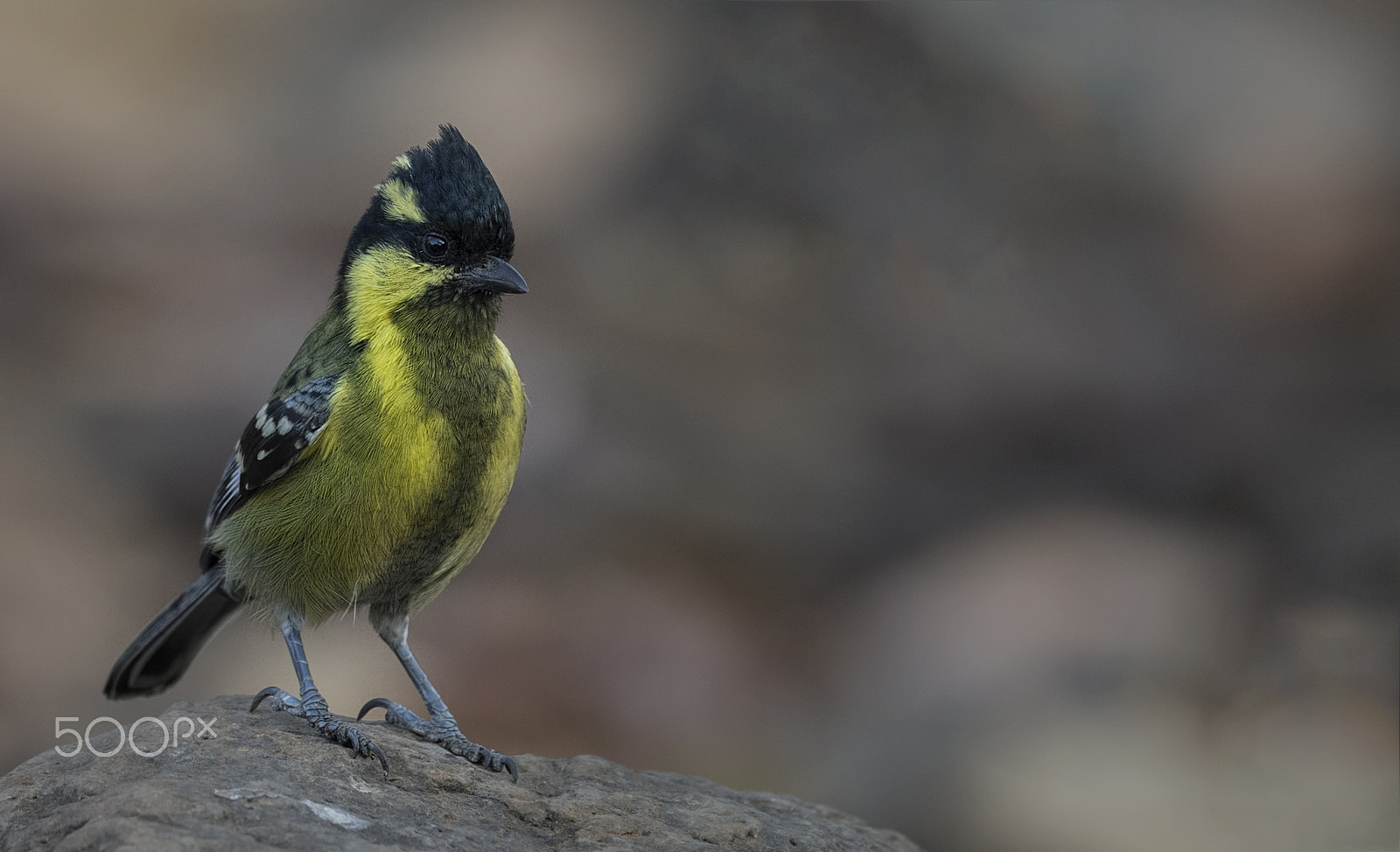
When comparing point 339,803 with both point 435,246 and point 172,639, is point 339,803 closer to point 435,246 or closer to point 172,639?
point 435,246

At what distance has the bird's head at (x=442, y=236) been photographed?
4.45 metres

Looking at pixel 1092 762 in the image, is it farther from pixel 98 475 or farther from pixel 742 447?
pixel 98 475

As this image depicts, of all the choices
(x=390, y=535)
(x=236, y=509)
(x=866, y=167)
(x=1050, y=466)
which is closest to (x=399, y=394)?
(x=390, y=535)

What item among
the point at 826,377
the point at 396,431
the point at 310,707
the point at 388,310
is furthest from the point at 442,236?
the point at 826,377

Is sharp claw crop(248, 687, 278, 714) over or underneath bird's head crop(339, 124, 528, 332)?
underneath

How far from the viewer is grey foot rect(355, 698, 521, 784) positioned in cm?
423

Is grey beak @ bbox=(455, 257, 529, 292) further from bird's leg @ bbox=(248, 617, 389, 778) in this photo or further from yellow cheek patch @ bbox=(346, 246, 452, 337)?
bird's leg @ bbox=(248, 617, 389, 778)

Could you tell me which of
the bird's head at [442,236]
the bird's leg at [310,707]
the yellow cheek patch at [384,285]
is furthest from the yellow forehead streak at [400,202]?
the bird's leg at [310,707]

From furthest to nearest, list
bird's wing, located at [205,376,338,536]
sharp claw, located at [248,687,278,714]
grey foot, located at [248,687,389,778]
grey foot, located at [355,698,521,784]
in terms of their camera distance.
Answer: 1. bird's wing, located at [205,376,338,536]
2. sharp claw, located at [248,687,278,714]
3. grey foot, located at [355,698,521,784]
4. grey foot, located at [248,687,389,778]

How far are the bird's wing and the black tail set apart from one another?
42cm

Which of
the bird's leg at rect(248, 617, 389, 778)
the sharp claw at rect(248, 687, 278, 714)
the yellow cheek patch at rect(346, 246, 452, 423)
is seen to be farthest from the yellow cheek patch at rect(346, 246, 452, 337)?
the sharp claw at rect(248, 687, 278, 714)

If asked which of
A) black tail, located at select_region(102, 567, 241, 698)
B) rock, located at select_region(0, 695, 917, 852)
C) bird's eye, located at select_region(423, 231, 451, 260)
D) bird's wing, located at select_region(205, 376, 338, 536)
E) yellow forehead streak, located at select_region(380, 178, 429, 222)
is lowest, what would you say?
rock, located at select_region(0, 695, 917, 852)

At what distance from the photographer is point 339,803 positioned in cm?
351

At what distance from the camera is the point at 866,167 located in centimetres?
1186
